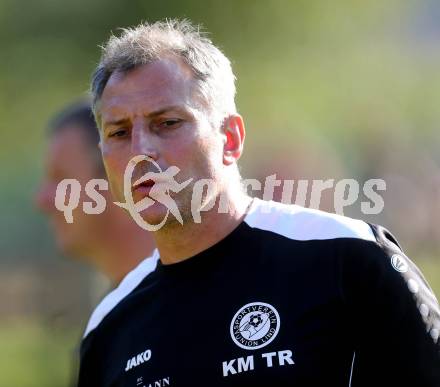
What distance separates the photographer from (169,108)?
342cm

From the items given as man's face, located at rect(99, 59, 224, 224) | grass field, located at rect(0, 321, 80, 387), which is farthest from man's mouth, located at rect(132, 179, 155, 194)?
grass field, located at rect(0, 321, 80, 387)

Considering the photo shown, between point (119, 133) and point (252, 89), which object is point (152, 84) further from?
point (252, 89)

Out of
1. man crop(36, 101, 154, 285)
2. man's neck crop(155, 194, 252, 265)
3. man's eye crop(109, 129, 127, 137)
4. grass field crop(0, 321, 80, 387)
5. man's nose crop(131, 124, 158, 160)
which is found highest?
grass field crop(0, 321, 80, 387)

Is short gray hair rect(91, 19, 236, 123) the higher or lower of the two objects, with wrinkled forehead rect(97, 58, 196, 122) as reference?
higher

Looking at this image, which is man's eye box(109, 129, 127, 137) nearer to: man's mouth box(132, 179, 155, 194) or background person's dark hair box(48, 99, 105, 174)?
man's mouth box(132, 179, 155, 194)

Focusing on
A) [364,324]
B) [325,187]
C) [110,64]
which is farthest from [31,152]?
[364,324]

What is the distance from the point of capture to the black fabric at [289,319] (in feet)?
9.98

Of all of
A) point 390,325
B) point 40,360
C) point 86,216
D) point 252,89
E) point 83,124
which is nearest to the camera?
point 390,325

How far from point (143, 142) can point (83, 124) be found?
88.7 inches

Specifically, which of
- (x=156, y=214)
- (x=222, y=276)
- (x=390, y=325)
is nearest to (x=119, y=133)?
(x=156, y=214)

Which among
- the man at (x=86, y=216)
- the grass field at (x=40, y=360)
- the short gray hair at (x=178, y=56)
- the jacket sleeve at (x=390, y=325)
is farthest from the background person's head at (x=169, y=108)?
the grass field at (x=40, y=360)

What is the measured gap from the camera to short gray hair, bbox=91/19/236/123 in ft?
11.8

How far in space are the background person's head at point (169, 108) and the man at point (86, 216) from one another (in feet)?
4.79

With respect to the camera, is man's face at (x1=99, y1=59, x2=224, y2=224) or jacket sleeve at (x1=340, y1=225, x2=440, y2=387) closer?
jacket sleeve at (x1=340, y1=225, x2=440, y2=387)
